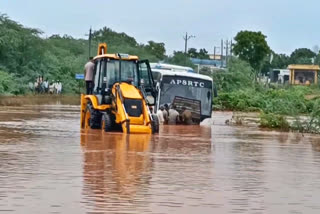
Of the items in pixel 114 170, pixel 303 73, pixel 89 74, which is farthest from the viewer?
pixel 303 73

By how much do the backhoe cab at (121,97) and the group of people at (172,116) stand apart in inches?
251

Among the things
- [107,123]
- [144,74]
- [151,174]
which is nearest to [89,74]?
[144,74]

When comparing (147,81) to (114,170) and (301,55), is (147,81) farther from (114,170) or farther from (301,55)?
(301,55)

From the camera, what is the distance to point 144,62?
23625 mm

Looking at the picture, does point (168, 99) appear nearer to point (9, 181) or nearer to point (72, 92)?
point (9, 181)

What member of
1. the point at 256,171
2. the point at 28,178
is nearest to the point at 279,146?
the point at 256,171

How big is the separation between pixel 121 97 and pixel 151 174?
30.7 ft

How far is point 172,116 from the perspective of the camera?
31.2 meters

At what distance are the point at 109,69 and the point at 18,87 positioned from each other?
38.7 meters

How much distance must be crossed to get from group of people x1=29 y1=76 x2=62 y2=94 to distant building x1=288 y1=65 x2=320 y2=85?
37145 millimetres

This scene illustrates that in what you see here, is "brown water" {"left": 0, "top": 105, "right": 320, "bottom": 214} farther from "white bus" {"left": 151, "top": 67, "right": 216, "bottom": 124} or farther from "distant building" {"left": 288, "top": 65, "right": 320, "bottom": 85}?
"distant building" {"left": 288, "top": 65, "right": 320, "bottom": 85}

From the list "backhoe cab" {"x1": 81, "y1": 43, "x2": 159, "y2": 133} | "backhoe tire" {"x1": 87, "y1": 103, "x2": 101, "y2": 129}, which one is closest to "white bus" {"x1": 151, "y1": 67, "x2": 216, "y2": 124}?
"backhoe cab" {"x1": 81, "y1": 43, "x2": 159, "y2": 133}

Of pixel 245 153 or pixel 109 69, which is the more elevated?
pixel 109 69

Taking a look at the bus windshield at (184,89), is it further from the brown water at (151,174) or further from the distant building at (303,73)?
the distant building at (303,73)
